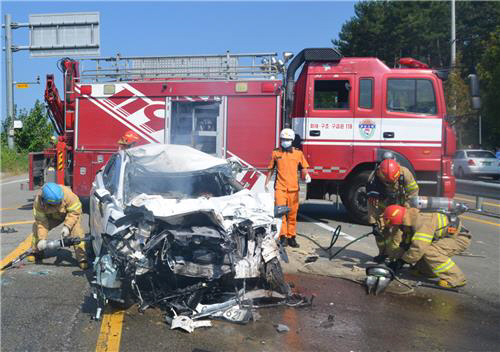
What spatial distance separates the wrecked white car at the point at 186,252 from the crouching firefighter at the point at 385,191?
164 centimetres

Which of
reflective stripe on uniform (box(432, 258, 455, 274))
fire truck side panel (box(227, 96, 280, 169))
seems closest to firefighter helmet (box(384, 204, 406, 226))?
reflective stripe on uniform (box(432, 258, 455, 274))

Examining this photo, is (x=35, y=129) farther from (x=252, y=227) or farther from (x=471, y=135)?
(x=471, y=135)

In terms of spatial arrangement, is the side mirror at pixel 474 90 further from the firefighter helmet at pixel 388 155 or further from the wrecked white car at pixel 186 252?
the wrecked white car at pixel 186 252

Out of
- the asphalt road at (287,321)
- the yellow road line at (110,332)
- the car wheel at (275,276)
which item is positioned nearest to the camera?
the yellow road line at (110,332)

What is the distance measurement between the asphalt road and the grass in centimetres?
1944

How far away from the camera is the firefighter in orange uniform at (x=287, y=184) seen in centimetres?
730

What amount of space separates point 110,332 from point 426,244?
3425mm

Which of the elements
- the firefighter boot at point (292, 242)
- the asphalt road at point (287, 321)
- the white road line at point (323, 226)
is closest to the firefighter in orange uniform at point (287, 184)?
the firefighter boot at point (292, 242)

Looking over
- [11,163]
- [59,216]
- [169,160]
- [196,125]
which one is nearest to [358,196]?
[196,125]

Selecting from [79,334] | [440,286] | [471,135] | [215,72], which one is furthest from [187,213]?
[471,135]

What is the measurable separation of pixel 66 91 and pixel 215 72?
3.24 meters

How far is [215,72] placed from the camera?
9797mm

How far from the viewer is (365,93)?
357 inches

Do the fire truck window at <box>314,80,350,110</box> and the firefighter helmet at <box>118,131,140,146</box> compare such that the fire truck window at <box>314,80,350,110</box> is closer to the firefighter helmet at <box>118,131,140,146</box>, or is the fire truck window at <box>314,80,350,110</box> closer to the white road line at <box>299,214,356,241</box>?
the white road line at <box>299,214,356,241</box>
